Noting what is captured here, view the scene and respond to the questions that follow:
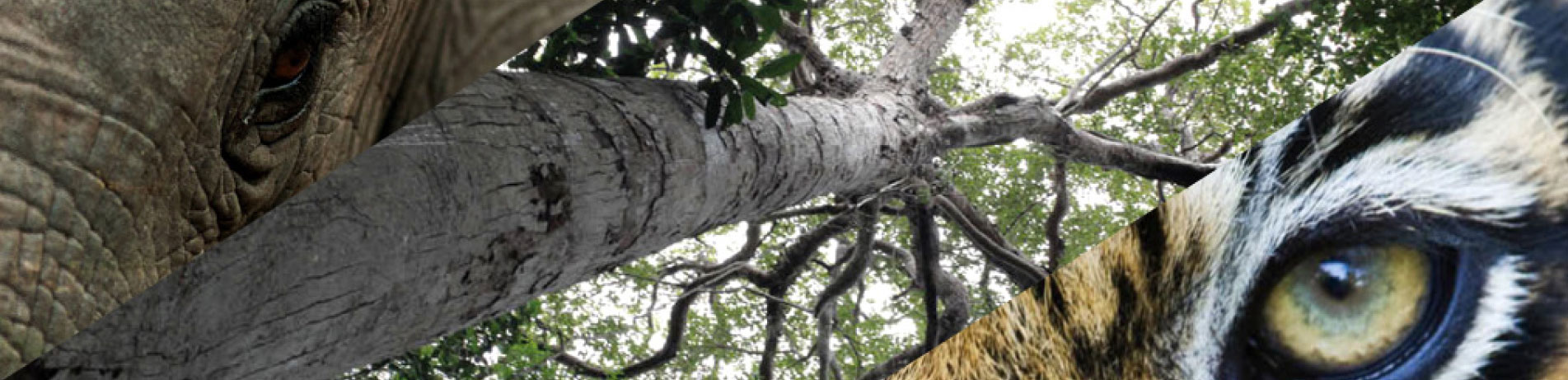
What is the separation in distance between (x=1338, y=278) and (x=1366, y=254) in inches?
0.5

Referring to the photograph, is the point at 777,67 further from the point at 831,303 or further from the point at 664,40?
the point at 831,303

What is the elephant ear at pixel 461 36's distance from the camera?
1.35ft

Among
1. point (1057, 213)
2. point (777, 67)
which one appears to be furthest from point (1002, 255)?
point (777, 67)

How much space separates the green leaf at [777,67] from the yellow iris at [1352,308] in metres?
0.37

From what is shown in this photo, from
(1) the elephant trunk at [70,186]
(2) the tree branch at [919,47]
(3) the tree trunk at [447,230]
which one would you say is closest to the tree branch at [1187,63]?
(2) the tree branch at [919,47]

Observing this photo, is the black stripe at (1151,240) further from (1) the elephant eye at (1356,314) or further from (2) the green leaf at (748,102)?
(2) the green leaf at (748,102)

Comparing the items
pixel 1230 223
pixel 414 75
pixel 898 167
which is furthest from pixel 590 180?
pixel 898 167

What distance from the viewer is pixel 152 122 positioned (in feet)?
0.90

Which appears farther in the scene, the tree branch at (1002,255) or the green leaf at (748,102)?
the tree branch at (1002,255)

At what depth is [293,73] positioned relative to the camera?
0.35 m

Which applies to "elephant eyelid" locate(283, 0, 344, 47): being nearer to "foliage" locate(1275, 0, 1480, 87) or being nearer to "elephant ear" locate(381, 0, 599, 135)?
"elephant ear" locate(381, 0, 599, 135)

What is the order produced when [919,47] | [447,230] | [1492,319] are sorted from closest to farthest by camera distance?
[1492,319] → [447,230] → [919,47]

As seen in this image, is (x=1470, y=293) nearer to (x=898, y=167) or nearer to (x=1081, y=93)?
(x=1081, y=93)

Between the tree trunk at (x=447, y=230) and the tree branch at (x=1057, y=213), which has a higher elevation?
the tree branch at (x=1057, y=213)
